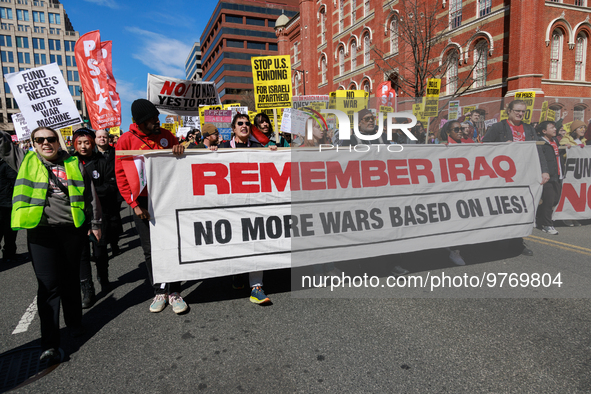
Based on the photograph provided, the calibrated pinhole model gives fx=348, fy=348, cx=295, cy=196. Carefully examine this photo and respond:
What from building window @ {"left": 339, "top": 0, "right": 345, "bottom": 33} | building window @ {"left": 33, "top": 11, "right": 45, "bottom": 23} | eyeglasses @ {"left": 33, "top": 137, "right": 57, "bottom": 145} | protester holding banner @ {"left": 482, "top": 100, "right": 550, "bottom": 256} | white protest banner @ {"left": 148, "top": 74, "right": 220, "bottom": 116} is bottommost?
eyeglasses @ {"left": 33, "top": 137, "right": 57, "bottom": 145}

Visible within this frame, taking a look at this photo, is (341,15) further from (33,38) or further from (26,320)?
(33,38)

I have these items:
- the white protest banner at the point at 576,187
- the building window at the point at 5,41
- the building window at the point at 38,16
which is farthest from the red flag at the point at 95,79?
the building window at the point at 38,16

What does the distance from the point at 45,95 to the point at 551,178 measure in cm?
925

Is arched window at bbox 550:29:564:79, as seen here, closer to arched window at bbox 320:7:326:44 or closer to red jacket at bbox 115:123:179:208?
red jacket at bbox 115:123:179:208

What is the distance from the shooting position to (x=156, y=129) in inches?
155

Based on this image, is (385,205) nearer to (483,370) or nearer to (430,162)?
(430,162)

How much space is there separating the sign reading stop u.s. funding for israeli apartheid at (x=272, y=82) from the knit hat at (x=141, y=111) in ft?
11.3

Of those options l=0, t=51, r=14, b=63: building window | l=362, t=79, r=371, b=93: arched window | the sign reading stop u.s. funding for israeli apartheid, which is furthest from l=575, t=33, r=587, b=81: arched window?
l=0, t=51, r=14, b=63: building window

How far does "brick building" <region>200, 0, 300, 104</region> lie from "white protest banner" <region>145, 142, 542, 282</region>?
7274 cm

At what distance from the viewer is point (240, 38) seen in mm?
76438

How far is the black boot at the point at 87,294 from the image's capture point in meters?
4.02

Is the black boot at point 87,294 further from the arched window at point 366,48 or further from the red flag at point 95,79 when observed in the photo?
the arched window at point 366,48

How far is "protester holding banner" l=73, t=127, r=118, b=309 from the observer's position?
4152 millimetres

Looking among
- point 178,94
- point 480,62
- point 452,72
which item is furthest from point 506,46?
point 178,94
